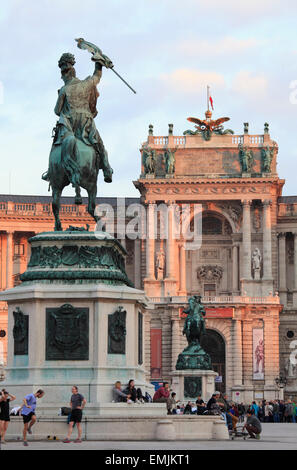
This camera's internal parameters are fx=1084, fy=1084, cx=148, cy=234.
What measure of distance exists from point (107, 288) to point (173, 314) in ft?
200

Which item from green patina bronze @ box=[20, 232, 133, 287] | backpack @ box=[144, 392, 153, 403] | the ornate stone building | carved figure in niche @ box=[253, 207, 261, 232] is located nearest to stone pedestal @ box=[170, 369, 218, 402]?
the ornate stone building

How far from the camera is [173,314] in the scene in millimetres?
85812

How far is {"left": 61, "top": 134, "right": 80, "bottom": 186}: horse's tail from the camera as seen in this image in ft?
86.8

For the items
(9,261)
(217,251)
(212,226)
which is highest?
(212,226)

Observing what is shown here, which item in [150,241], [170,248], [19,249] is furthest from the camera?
[19,249]

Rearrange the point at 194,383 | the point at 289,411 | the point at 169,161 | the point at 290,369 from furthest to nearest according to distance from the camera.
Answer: the point at 169,161 < the point at 290,369 < the point at 194,383 < the point at 289,411

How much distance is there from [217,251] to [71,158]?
68.0 m

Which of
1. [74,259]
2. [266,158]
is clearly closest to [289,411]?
[266,158]

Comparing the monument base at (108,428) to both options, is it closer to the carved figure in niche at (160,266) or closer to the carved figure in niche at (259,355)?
the carved figure in niche at (259,355)

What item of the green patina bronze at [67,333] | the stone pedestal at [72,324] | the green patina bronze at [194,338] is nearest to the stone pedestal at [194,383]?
the green patina bronze at [194,338]

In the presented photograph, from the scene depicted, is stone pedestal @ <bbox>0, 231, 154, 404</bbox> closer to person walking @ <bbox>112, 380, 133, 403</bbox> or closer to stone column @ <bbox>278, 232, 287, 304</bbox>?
person walking @ <bbox>112, 380, 133, 403</bbox>

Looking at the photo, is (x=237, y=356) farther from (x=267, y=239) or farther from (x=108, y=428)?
(x=108, y=428)

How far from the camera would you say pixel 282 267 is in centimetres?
9338

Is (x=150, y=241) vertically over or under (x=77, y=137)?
over
